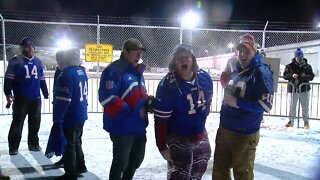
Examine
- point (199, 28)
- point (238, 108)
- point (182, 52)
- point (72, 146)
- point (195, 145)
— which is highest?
point (199, 28)

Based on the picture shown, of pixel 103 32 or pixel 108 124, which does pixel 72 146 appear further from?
pixel 103 32

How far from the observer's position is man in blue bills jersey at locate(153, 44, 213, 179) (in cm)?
294

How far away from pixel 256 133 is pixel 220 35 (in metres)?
11.1

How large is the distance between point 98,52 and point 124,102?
284 inches

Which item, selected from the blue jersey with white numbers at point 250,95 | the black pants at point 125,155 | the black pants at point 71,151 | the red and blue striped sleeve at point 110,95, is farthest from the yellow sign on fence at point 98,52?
the blue jersey with white numbers at point 250,95

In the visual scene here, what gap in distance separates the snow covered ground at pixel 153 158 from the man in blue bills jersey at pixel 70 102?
466 millimetres

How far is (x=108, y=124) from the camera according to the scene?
362 centimetres

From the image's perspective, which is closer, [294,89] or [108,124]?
[108,124]

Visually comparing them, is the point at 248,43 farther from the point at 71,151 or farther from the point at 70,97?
the point at 71,151

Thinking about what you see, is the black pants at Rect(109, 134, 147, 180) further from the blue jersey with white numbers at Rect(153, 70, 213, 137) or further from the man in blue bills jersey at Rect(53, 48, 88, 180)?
the man in blue bills jersey at Rect(53, 48, 88, 180)

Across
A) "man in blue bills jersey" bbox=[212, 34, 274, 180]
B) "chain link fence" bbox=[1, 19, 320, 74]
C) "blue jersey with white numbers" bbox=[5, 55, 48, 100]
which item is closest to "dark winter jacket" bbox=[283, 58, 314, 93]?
"chain link fence" bbox=[1, 19, 320, 74]

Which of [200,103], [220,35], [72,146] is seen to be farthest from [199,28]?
[200,103]

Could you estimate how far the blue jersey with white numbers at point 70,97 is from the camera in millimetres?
4148

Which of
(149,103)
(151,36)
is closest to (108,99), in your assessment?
(149,103)
